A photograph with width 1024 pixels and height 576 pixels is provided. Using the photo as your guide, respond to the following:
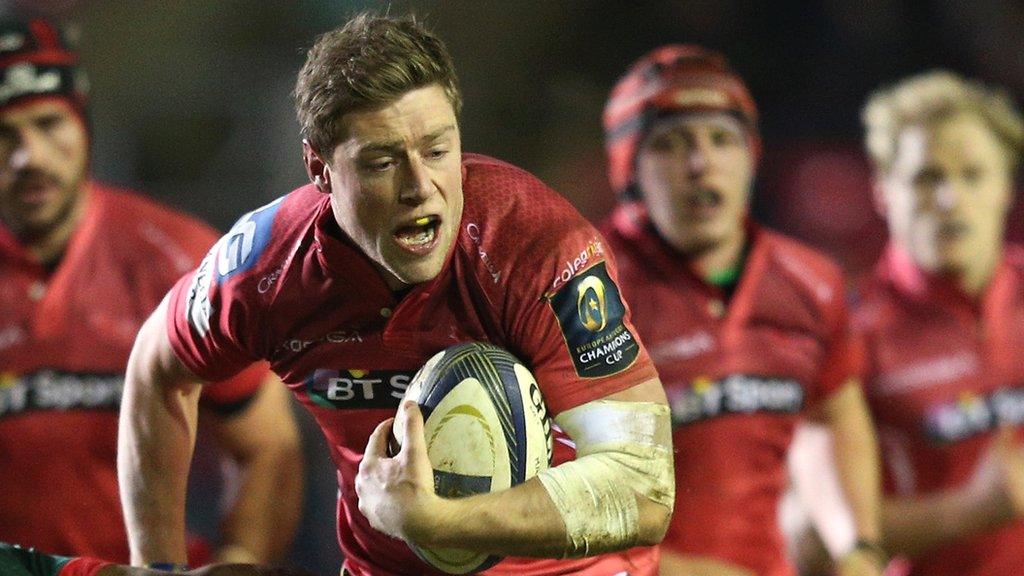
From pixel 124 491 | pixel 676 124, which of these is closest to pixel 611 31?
pixel 676 124

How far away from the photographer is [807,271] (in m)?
4.48

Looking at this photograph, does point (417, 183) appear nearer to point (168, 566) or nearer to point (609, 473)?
point (609, 473)

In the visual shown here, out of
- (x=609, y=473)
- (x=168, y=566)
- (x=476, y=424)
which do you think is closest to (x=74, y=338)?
(x=168, y=566)

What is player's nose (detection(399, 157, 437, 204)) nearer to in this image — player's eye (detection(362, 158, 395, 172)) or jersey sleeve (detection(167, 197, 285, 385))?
player's eye (detection(362, 158, 395, 172))

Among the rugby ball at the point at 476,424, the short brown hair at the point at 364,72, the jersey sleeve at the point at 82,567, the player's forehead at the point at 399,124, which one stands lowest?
the jersey sleeve at the point at 82,567

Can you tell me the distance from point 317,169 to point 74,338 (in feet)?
6.97

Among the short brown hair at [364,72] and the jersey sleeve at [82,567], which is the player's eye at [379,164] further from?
the jersey sleeve at [82,567]

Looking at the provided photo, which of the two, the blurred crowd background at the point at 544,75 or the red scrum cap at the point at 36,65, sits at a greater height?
the red scrum cap at the point at 36,65

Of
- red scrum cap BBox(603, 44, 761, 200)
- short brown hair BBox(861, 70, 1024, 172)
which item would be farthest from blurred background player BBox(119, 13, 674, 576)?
short brown hair BBox(861, 70, 1024, 172)

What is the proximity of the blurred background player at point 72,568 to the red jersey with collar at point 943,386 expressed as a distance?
2705 mm

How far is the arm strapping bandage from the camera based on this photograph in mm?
2391

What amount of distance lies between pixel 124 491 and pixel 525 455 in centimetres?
103

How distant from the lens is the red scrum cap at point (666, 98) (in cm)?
440

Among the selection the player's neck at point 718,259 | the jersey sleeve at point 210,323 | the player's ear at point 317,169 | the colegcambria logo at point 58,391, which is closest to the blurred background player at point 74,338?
the colegcambria logo at point 58,391
